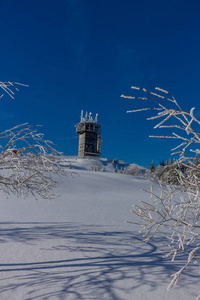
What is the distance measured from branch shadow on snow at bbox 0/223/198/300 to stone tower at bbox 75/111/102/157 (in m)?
46.3

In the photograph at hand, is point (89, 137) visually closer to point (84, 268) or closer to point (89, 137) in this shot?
point (89, 137)

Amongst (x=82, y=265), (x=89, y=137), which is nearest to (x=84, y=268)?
(x=82, y=265)

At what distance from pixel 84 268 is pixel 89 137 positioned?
4837 cm

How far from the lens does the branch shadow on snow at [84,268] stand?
2928 millimetres

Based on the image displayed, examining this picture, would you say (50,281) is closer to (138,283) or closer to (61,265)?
(61,265)

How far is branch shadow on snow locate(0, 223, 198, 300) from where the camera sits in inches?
115

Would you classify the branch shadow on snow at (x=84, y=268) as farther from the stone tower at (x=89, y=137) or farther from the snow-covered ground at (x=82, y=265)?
the stone tower at (x=89, y=137)

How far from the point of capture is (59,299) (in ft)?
8.95

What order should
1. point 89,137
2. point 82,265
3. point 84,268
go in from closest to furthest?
point 84,268 → point 82,265 → point 89,137

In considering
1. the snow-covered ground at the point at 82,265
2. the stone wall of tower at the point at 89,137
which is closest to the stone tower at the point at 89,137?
the stone wall of tower at the point at 89,137

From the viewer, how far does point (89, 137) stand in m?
51.5

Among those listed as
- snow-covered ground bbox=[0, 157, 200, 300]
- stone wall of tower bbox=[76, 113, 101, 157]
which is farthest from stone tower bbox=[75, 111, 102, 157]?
snow-covered ground bbox=[0, 157, 200, 300]

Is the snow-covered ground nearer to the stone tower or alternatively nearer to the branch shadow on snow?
the branch shadow on snow

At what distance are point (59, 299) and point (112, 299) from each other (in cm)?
70
